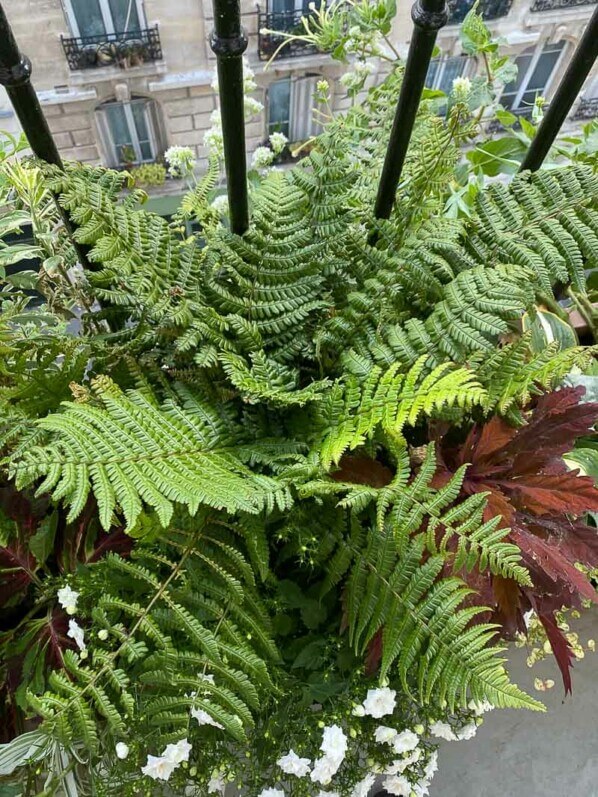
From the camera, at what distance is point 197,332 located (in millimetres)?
709

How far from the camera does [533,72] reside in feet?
13.9

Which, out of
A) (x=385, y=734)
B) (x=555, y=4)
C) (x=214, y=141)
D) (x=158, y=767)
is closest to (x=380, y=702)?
(x=385, y=734)

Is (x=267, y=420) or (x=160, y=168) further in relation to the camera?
(x=160, y=168)

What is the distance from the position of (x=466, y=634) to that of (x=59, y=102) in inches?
148

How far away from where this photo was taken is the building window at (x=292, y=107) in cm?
379

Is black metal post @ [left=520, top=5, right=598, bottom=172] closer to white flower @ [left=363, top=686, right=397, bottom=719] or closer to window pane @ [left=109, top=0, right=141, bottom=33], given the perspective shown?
white flower @ [left=363, top=686, right=397, bottom=719]

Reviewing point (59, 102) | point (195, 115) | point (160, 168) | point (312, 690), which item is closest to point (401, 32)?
point (195, 115)

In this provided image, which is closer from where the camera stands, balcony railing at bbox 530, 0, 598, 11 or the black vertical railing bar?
the black vertical railing bar

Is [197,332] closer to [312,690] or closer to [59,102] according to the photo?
[312,690]

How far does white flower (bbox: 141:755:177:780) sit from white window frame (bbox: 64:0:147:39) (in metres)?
3.64

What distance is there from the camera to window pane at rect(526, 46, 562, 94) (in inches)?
162

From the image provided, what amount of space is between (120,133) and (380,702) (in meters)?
4.00

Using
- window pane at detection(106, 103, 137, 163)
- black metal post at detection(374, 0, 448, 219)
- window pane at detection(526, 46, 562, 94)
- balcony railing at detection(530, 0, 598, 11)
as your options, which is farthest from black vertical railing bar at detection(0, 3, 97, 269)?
window pane at detection(526, 46, 562, 94)

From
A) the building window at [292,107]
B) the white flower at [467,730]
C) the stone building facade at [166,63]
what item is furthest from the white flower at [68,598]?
the building window at [292,107]
